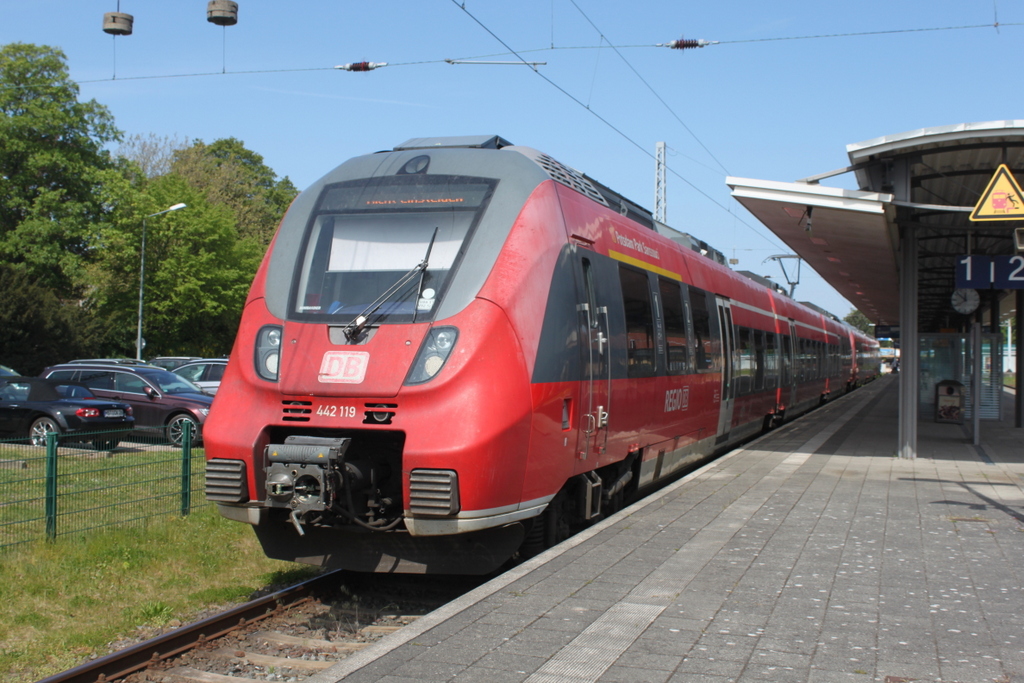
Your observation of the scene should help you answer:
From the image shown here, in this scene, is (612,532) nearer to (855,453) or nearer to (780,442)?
(855,453)

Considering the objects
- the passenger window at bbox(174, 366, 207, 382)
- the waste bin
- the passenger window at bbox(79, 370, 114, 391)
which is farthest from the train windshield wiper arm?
the waste bin

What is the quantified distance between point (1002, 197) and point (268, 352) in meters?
8.67

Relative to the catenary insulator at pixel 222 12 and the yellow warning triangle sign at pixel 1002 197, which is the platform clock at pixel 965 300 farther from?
the catenary insulator at pixel 222 12

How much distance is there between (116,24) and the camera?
1223cm

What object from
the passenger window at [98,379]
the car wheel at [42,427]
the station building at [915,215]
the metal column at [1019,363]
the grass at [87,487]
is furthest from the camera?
the metal column at [1019,363]

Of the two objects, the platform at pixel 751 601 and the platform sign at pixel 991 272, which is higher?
the platform sign at pixel 991 272

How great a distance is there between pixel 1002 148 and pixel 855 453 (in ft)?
18.2

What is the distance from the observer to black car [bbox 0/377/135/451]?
15742mm

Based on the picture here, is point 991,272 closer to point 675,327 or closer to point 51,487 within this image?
point 675,327

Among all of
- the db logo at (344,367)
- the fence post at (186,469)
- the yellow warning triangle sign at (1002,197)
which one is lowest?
the fence post at (186,469)

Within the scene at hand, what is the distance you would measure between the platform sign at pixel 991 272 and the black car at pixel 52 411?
1358cm

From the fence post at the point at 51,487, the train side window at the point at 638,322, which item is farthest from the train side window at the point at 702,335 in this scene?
the fence post at the point at 51,487

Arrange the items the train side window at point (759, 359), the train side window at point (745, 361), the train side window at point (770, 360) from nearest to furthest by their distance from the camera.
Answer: the train side window at point (745, 361)
the train side window at point (759, 359)
the train side window at point (770, 360)

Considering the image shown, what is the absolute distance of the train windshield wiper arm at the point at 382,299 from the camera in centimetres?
676
